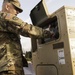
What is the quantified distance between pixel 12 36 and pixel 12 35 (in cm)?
1

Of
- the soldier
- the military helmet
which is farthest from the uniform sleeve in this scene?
the military helmet

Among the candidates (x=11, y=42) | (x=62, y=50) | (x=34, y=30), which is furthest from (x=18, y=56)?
(x=62, y=50)

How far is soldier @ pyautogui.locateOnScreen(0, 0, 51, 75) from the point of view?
2.94 metres

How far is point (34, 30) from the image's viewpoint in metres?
3.03

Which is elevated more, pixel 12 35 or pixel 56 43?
pixel 12 35

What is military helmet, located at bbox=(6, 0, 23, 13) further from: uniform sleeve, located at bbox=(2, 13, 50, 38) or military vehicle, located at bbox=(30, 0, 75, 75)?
military vehicle, located at bbox=(30, 0, 75, 75)

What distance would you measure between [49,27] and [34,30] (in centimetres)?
35

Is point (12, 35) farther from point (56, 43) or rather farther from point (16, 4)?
point (56, 43)

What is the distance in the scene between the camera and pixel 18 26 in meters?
2.98

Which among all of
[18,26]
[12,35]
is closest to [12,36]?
[12,35]

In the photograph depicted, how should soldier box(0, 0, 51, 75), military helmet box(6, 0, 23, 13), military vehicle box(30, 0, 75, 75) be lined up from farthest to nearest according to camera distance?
1. military helmet box(6, 0, 23, 13)
2. soldier box(0, 0, 51, 75)
3. military vehicle box(30, 0, 75, 75)

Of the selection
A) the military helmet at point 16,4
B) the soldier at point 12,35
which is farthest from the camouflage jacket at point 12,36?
the military helmet at point 16,4

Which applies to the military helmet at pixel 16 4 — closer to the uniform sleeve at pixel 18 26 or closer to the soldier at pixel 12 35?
the soldier at pixel 12 35

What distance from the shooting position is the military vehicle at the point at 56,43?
9.25 feet
